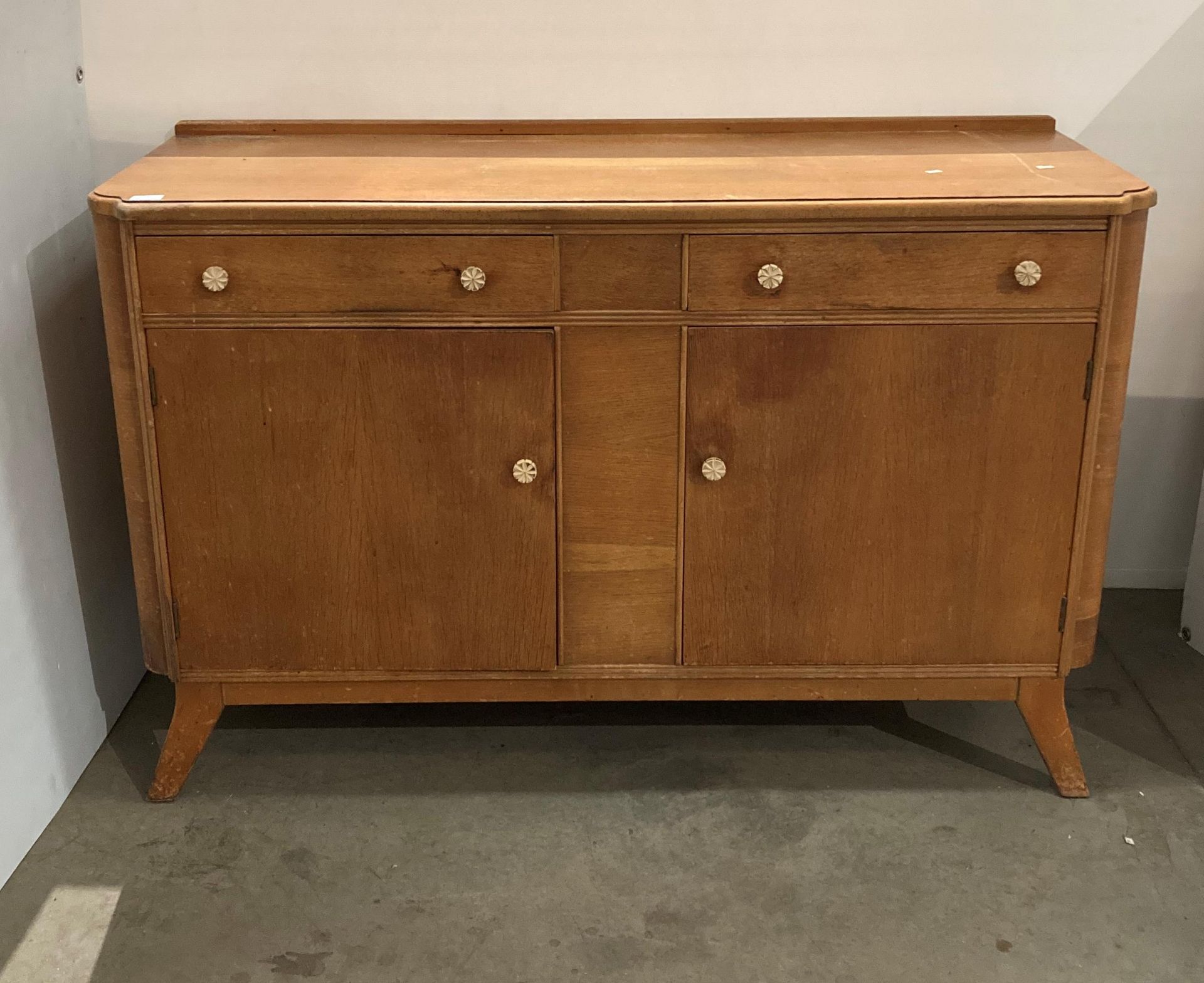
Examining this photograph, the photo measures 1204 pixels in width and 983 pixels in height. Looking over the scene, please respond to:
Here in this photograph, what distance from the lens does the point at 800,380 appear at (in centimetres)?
184

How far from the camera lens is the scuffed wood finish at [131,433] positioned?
1.79 meters

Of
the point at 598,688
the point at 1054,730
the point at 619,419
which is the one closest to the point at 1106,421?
the point at 1054,730

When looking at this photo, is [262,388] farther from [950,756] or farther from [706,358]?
[950,756]

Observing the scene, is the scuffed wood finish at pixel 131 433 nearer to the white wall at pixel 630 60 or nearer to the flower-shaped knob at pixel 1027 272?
the white wall at pixel 630 60

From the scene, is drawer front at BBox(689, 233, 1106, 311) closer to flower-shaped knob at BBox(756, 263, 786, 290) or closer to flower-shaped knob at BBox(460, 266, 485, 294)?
flower-shaped knob at BBox(756, 263, 786, 290)

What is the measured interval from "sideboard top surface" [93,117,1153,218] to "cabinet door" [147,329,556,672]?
0.20 meters

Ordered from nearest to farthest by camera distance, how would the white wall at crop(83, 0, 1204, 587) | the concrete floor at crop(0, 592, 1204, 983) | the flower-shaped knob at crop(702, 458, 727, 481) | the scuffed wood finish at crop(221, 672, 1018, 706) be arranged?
the concrete floor at crop(0, 592, 1204, 983) → the flower-shaped knob at crop(702, 458, 727, 481) → the scuffed wood finish at crop(221, 672, 1018, 706) → the white wall at crop(83, 0, 1204, 587)

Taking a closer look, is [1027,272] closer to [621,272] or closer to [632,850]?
[621,272]

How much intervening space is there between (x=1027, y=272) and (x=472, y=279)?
2.47 ft

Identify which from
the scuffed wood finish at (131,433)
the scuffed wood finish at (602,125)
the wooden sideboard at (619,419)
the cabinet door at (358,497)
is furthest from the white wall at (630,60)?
the cabinet door at (358,497)

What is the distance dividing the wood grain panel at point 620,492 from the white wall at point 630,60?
0.66 metres

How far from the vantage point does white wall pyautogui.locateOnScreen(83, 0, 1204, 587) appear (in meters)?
2.23

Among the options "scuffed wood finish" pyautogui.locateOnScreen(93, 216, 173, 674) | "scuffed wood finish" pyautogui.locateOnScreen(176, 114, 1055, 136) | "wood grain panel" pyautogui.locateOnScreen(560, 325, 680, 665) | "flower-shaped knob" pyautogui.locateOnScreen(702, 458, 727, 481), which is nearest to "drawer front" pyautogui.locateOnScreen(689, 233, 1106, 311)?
"wood grain panel" pyautogui.locateOnScreen(560, 325, 680, 665)

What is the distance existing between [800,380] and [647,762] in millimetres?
710
